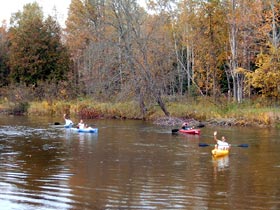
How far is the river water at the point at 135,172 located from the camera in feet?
36.8

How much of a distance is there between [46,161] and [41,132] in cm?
1144

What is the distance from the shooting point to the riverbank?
32.8 metres

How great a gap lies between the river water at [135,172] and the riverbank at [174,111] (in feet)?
19.2

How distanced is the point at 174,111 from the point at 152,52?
5.99m

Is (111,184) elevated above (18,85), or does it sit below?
below

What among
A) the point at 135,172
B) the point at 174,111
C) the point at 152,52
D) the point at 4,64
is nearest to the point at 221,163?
the point at 135,172

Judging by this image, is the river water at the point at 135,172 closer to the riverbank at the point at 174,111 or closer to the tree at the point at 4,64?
the riverbank at the point at 174,111

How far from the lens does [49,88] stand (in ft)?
160

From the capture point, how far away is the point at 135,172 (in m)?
15.3

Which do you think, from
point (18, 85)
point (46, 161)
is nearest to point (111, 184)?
point (46, 161)

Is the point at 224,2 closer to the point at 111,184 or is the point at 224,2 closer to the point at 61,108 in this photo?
the point at 61,108

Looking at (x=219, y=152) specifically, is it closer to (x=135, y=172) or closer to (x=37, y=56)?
(x=135, y=172)

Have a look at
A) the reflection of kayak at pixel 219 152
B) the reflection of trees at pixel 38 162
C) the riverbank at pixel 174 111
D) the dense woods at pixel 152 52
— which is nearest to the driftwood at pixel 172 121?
the riverbank at pixel 174 111

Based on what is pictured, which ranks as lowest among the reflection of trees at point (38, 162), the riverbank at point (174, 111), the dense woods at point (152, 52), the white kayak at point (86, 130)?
the reflection of trees at point (38, 162)
